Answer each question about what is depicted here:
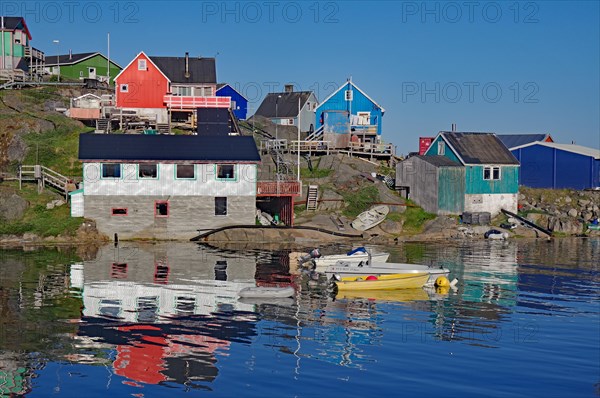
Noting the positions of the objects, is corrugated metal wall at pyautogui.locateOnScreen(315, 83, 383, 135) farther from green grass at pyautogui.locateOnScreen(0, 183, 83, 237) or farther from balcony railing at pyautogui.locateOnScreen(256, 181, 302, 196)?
green grass at pyautogui.locateOnScreen(0, 183, 83, 237)

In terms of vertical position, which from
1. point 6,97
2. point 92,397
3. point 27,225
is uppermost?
point 6,97

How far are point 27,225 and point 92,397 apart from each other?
108ft

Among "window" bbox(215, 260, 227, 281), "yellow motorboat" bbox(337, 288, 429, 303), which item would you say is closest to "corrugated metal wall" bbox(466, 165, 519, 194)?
"window" bbox(215, 260, 227, 281)

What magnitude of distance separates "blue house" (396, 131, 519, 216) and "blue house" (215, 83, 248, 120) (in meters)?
32.2

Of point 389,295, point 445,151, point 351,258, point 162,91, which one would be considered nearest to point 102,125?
point 162,91

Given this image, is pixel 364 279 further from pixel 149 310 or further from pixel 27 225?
pixel 27 225

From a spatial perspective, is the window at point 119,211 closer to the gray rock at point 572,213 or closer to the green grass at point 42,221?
the green grass at point 42,221

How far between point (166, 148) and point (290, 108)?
3566cm

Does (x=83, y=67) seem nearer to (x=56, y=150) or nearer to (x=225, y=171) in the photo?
(x=56, y=150)

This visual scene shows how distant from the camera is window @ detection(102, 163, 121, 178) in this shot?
54000 mm

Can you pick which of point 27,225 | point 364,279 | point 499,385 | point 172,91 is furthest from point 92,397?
point 172,91

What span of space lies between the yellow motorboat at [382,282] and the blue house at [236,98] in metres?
54.7

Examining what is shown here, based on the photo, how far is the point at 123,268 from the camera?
42.9 metres

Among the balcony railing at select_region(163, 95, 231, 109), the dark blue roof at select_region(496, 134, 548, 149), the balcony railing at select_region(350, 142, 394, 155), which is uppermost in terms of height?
the balcony railing at select_region(163, 95, 231, 109)
